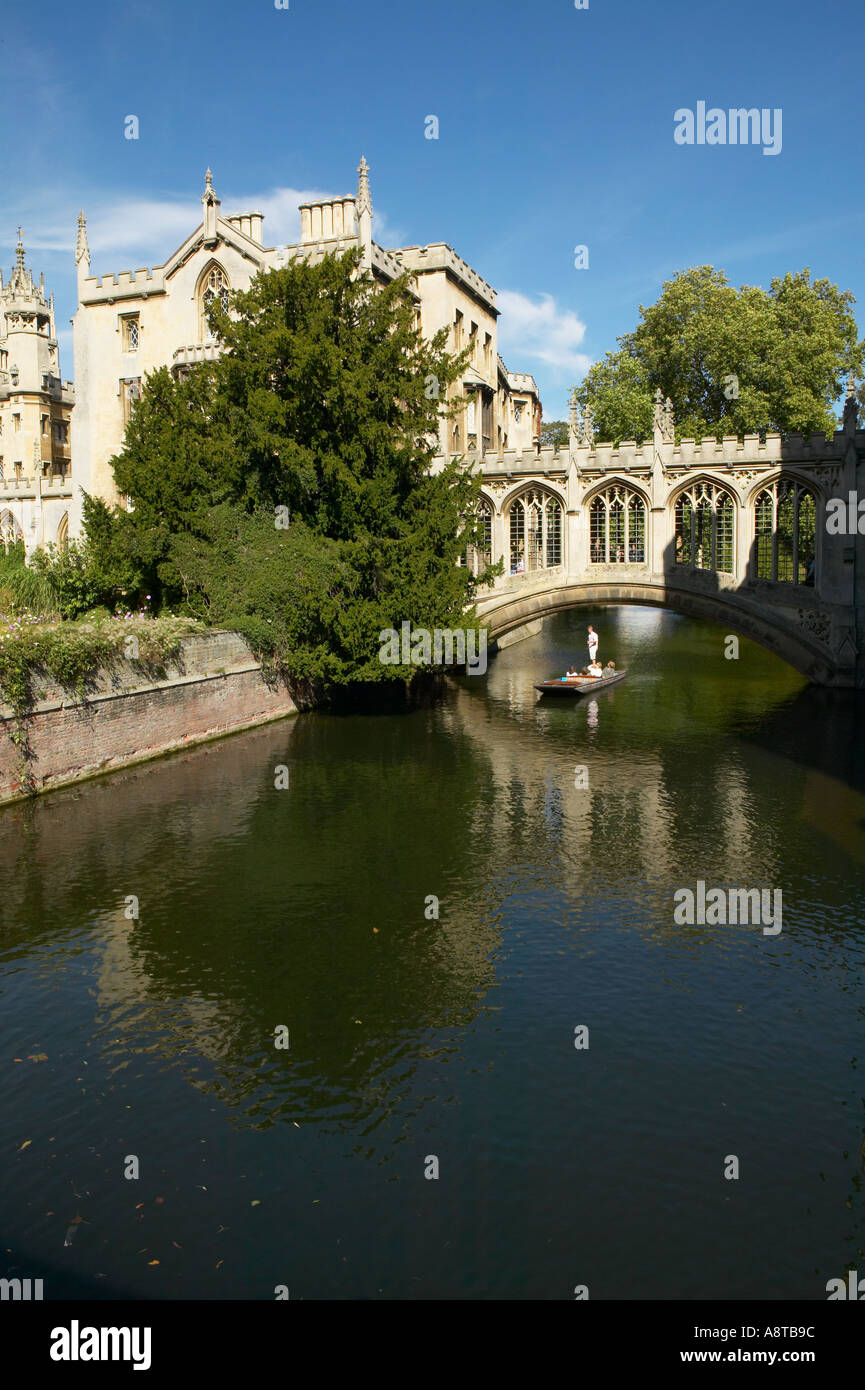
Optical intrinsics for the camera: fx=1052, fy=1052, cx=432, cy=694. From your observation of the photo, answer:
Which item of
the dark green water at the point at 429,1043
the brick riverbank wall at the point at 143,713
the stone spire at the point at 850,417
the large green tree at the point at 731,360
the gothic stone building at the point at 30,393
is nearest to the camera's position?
the dark green water at the point at 429,1043

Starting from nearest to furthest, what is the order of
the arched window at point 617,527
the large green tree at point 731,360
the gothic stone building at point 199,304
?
the arched window at point 617,527, the gothic stone building at point 199,304, the large green tree at point 731,360

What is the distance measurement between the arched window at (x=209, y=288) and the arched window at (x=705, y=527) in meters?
19.5

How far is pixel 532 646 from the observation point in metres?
53.7

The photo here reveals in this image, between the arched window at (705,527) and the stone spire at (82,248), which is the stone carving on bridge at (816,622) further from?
the stone spire at (82,248)

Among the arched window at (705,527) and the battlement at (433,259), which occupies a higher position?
the battlement at (433,259)

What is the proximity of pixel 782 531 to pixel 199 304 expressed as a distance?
24.4 m

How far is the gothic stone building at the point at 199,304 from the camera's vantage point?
4041 cm

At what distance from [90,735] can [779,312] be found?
146 feet

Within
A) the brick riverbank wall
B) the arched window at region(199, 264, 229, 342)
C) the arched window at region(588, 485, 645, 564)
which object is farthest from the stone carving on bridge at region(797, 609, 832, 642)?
the arched window at region(199, 264, 229, 342)

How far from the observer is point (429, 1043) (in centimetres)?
1138

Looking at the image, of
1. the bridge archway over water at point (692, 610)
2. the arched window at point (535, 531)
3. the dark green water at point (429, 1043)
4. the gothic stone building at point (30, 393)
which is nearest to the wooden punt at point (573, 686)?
the bridge archway over water at point (692, 610)

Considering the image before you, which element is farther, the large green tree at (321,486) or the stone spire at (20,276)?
the stone spire at (20,276)

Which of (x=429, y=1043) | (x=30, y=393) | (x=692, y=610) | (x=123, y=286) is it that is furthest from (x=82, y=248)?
(x=429, y=1043)
